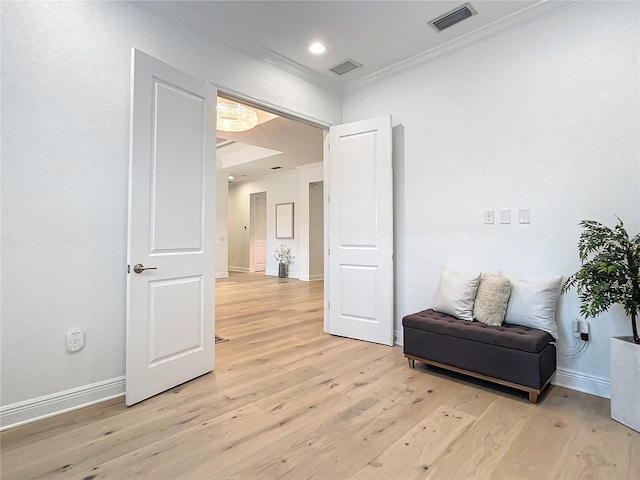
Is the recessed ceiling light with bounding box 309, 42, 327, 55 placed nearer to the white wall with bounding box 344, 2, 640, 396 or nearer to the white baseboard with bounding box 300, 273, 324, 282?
the white wall with bounding box 344, 2, 640, 396

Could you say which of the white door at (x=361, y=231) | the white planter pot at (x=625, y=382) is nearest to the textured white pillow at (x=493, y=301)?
the white planter pot at (x=625, y=382)

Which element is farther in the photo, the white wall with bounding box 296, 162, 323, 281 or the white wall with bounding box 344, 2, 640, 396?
the white wall with bounding box 296, 162, 323, 281

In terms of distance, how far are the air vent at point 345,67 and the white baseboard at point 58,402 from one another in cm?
332

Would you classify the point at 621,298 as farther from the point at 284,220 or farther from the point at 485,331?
the point at 284,220

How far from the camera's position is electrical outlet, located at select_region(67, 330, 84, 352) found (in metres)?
2.07

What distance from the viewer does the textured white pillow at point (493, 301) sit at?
8.16 ft

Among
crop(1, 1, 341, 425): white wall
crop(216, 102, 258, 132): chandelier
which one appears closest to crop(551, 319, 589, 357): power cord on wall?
crop(1, 1, 341, 425): white wall

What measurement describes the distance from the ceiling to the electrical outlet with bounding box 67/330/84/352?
90.0 inches

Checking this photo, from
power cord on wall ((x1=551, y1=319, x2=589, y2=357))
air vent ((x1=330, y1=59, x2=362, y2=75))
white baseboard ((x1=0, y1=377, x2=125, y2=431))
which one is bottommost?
white baseboard ((x1=0, y1=377, x2=125, y2=431))

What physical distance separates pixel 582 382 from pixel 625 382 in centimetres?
52

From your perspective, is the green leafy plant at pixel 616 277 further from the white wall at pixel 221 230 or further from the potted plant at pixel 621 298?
the white wall at pixel 221 230

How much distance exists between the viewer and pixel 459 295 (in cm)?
270

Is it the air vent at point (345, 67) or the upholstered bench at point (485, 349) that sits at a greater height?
the air vent at point (345, 67)

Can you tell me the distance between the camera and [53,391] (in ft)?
6.59
